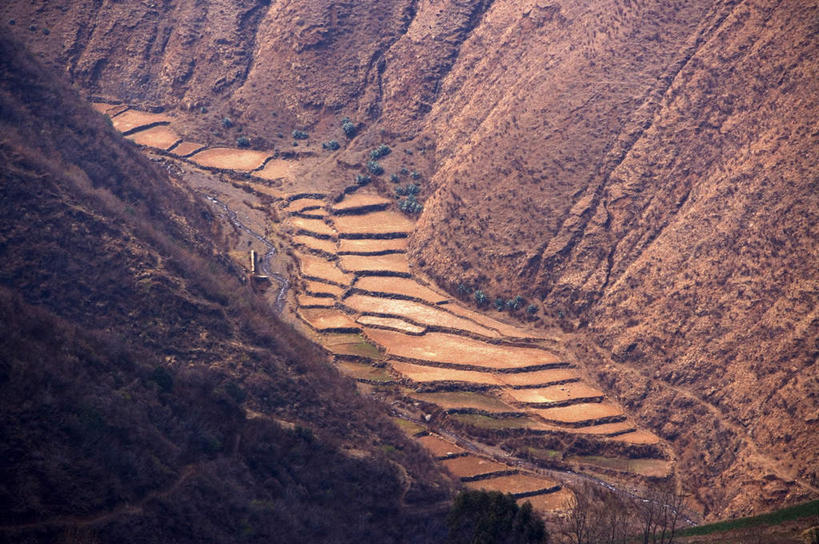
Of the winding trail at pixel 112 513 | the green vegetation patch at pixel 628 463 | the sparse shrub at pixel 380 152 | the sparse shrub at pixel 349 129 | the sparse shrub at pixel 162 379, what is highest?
the sparse shrub at pixel 349 129

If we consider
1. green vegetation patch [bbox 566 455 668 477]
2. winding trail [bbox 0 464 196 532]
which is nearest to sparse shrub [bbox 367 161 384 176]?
green vegetation patch [bbox 566 455 668 477]

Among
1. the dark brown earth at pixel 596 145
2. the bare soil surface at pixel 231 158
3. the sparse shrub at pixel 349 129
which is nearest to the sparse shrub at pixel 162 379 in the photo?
the dark brown earth at pixel 596 145

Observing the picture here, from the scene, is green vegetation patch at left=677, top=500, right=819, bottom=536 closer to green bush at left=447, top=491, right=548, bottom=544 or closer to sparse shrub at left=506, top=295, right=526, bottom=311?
green bush at left=447, top=491, right=548, bottom=544

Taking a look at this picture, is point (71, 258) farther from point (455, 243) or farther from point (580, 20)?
point (580, 20)

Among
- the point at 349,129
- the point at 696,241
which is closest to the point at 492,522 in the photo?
the point at 696,241

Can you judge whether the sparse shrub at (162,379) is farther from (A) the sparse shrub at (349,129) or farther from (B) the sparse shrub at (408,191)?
(A) the sparse shrub at (349,129)
